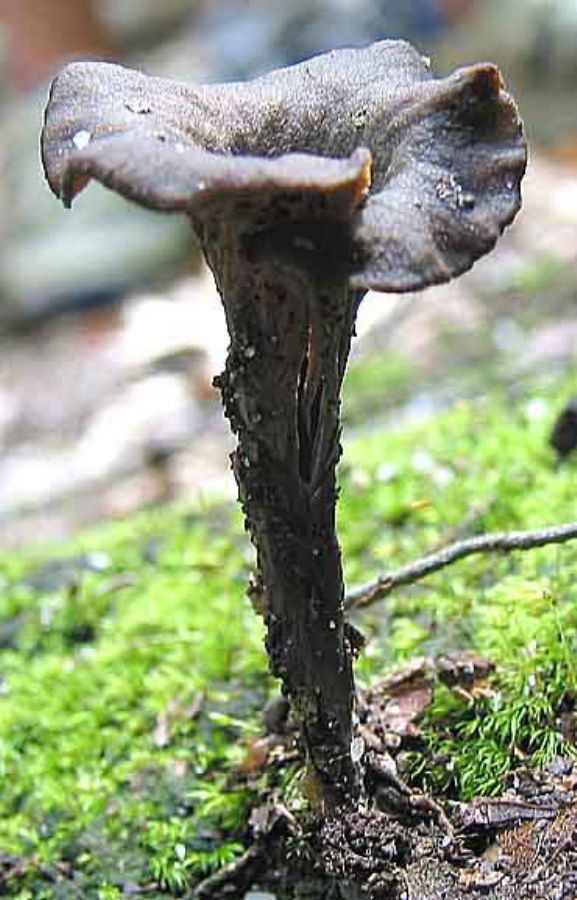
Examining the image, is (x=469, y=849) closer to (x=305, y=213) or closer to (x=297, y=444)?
(x=297, y=444)

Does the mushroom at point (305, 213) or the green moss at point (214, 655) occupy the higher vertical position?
the mushroom at point (305, 213)

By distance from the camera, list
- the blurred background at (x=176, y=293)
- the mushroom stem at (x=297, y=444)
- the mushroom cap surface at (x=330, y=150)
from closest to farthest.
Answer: the mushroom cap surface at (x=330, y=150)
the mushroom stem at (x=297, y=444)
the blurred background at (x=176, y=293)

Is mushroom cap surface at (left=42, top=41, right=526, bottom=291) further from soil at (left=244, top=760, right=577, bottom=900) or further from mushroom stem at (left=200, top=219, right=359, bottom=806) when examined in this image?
soil at (left=244, top=760, right=577, bottom=900)

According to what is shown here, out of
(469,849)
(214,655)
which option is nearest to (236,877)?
(469,849)

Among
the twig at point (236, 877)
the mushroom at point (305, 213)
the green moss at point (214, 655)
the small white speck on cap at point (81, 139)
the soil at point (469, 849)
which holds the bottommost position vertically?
the twig at point (236, 877)

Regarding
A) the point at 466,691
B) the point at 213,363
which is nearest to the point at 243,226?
the point at 466,691

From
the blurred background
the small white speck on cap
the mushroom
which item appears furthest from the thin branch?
the blurred background

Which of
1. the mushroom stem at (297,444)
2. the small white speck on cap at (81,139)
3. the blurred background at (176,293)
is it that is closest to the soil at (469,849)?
the mushroom stem at (297,444)

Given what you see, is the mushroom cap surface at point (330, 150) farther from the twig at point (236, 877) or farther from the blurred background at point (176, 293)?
the blurred background at point (176, 293)
